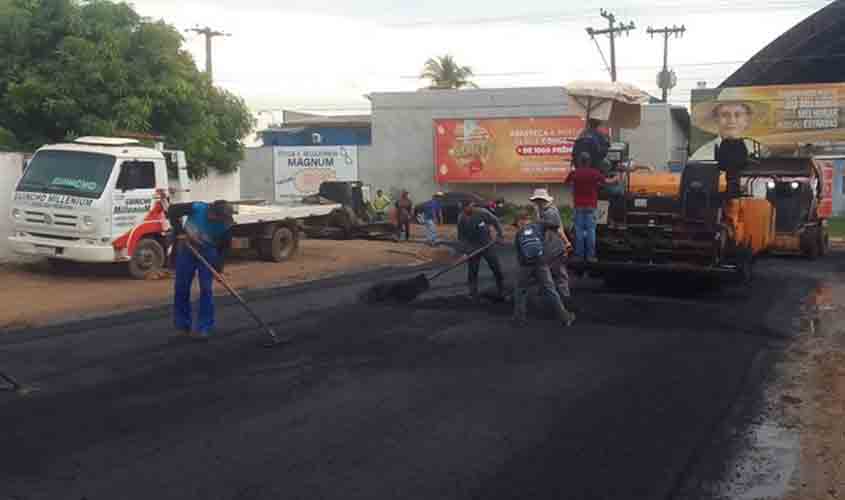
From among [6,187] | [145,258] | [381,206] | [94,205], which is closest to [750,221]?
[145,258]

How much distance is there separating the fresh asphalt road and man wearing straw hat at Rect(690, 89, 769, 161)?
95.6ft

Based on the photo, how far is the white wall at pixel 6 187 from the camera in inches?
750

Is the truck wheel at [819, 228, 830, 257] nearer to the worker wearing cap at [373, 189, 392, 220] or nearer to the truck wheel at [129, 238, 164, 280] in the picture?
the worker wearing cap at [373, 189, 392, 220]

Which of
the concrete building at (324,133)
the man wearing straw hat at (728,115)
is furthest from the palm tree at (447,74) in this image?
the man wearing straw hat at (728,115)

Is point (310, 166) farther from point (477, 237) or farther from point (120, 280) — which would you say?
point (477, 237)

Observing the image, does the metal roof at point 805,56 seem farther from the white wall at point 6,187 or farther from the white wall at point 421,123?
the white wall at point 6,187

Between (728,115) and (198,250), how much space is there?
33419 millimetres

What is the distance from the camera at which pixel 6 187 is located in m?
19.2

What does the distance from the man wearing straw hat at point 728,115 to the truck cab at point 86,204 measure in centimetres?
2771

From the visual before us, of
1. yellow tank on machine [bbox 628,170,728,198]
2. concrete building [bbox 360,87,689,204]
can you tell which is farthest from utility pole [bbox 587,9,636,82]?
yellow tank on machine [bbox 628,170,728,198]

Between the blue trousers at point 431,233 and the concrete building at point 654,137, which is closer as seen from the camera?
the blue trousers at point 431,233

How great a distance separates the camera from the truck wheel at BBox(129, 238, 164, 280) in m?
18.0

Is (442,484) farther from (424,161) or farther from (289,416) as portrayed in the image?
(424,161)

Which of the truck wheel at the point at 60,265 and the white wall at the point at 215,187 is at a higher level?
the white wall at the point at 215,187
